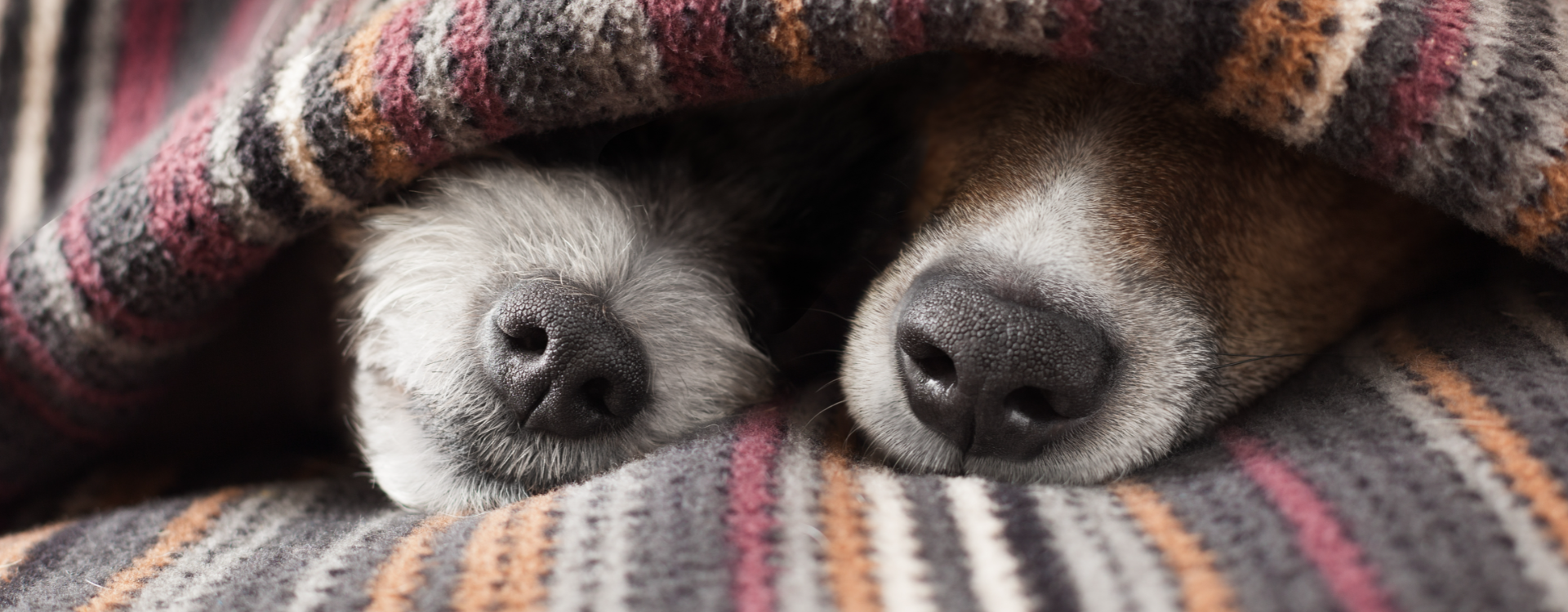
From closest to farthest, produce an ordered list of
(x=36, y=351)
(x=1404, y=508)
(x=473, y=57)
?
(x=1404, y=508) → (x=473, y=57) → (x=36, y=351)

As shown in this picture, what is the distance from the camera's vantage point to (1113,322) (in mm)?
702

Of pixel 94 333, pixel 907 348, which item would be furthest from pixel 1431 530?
pixel 94 333

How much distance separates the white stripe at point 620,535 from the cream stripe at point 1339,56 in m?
0.51

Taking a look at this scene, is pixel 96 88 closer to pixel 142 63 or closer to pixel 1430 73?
pixel 142 63

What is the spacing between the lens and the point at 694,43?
2.23 feet

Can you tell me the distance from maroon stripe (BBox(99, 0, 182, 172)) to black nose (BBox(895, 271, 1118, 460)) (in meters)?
1.09

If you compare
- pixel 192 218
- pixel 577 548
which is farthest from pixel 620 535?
pixel 192 218

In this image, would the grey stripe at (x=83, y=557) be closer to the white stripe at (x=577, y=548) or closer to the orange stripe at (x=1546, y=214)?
the white stripe at (x=577, y=548)

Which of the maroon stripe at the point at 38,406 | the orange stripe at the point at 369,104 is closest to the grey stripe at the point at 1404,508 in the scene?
the orange stripe at the point at 369,104

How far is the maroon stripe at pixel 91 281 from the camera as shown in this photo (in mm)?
788

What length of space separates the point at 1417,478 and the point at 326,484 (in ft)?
2.83

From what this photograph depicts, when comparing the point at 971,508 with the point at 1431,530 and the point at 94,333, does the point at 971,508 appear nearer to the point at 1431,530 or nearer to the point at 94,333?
the point at 1431,530

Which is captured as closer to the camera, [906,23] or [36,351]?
[906,23]

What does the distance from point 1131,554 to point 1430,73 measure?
0.37 meters
